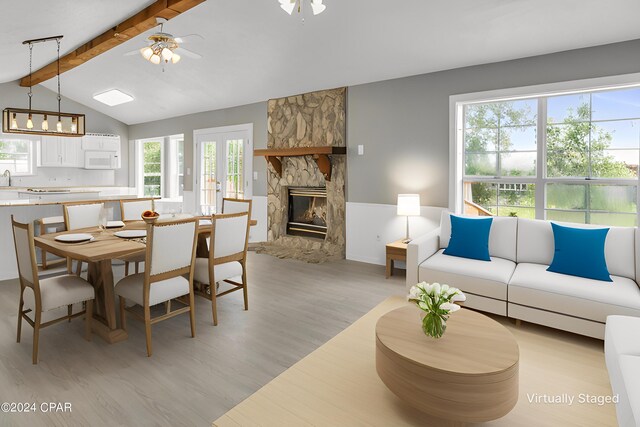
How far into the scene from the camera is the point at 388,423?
189 centimetres

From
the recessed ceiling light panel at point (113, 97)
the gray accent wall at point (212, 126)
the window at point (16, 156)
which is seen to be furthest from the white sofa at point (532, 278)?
the window at point (16, 156)

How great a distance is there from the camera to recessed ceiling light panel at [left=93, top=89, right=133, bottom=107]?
7.18 m

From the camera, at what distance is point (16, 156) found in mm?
7355

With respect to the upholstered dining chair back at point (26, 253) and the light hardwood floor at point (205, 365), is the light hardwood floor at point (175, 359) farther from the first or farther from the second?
the upholstered dining chair back at point (26, 253)

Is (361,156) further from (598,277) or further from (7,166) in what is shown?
(7,166)

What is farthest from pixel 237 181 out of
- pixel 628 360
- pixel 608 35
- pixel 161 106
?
pixel 628 360

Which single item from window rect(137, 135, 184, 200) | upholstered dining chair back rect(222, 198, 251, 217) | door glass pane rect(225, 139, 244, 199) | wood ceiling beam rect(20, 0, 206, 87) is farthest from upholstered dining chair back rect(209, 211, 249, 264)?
window rect(137, 135, 184, 200)

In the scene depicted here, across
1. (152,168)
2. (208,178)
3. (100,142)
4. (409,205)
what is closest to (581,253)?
(409,205)

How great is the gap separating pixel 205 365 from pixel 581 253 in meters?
2.96

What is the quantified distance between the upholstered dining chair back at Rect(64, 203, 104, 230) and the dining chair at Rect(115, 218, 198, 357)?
1.39 m

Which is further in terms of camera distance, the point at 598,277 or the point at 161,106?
the point at 161,106

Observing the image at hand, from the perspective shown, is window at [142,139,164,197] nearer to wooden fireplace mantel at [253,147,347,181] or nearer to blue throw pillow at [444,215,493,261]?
wooden fireplace mantel at [253,147,347,181]

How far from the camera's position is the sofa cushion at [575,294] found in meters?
2.55

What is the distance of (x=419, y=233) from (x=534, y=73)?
2.16m
